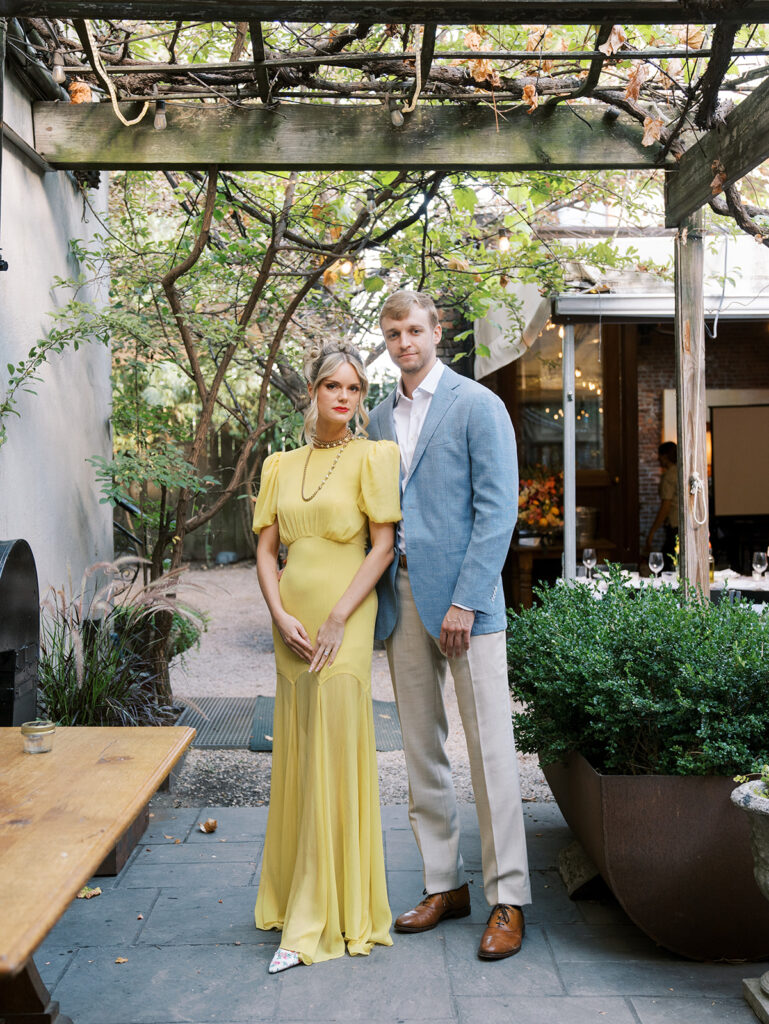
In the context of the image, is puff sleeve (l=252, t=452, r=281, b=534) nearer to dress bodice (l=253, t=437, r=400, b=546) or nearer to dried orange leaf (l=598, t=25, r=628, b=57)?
dress bodice (l=253, t=437, r=400, b=546)

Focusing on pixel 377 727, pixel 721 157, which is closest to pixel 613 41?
pixel 721 157

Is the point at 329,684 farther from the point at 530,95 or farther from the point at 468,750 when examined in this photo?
the point at 530,95

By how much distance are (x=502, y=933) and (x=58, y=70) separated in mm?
4039

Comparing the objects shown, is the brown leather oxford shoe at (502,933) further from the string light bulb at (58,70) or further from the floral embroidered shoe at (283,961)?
the string light bulb at (58,70)

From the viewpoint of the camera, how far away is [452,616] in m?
2.96

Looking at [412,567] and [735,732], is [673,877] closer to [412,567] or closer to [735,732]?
[735,732]

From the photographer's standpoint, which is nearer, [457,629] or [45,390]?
[457,629]

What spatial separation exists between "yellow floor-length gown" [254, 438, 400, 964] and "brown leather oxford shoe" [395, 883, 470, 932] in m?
0.10

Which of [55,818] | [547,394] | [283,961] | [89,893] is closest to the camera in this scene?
[55,818]

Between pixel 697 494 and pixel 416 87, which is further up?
pixel 416 87

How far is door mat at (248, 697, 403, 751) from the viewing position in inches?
219

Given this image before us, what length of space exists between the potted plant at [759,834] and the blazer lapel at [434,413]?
4.46 feet

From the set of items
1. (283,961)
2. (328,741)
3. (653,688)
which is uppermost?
(653,688)

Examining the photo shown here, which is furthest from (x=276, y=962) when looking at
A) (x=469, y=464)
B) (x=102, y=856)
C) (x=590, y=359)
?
(x=590, y=359)
